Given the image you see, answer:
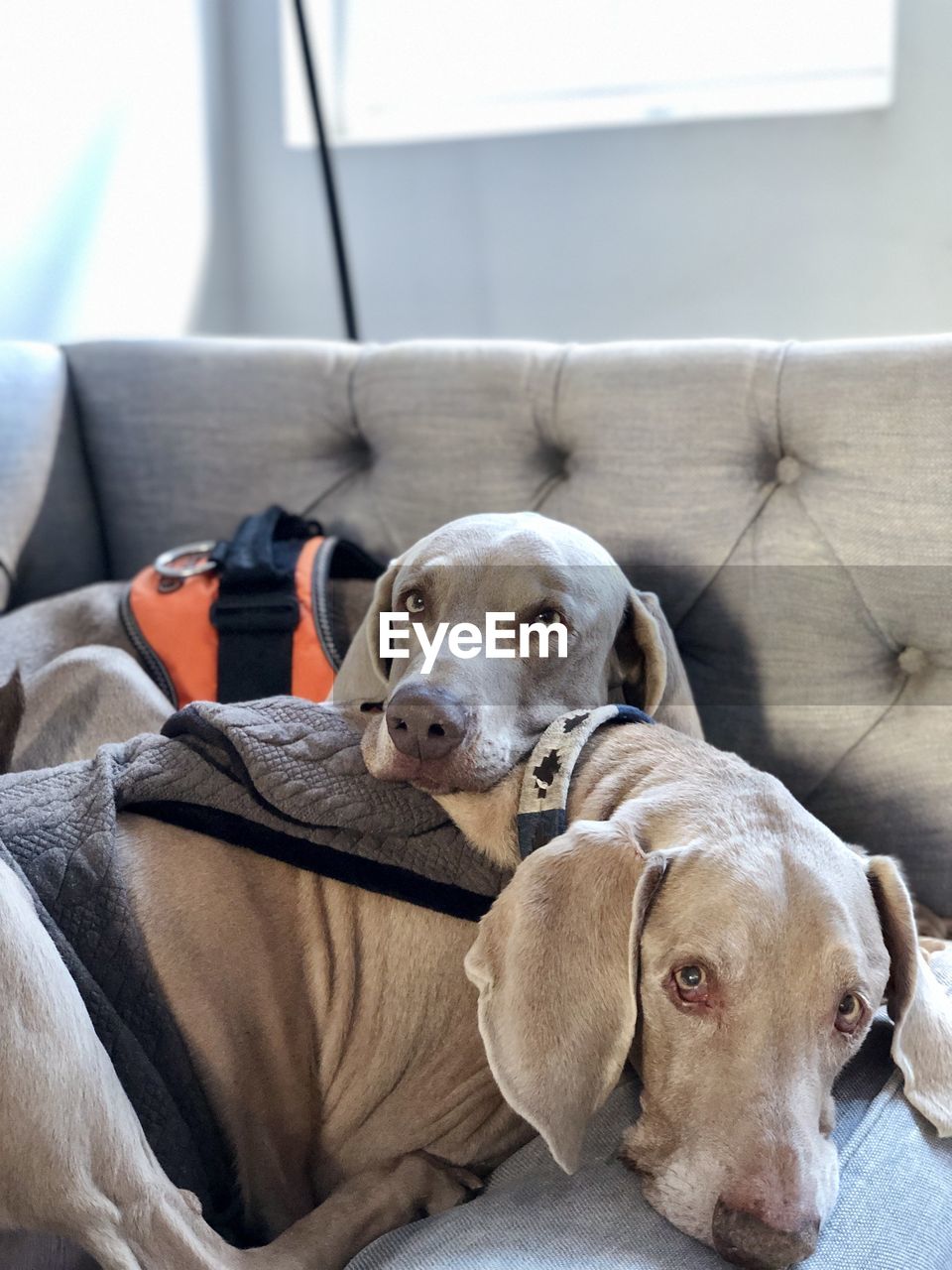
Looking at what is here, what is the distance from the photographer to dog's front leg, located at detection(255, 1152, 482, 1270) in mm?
1212

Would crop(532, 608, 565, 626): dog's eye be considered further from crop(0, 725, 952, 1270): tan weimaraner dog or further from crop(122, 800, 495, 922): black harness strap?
crop(122, 800, 495, 922): black harness strap

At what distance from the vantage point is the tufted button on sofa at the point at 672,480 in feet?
5.80

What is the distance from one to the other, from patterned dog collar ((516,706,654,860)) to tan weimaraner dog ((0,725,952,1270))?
20mm

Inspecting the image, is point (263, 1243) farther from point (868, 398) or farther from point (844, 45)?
point (844, 45)

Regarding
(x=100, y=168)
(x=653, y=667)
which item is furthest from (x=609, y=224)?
(x=653, y=667)

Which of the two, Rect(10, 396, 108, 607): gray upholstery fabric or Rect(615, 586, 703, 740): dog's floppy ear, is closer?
Rect(615, 586, 703, 740): dog's floppy ear

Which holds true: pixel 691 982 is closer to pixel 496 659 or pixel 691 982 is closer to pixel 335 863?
pixel 335 863

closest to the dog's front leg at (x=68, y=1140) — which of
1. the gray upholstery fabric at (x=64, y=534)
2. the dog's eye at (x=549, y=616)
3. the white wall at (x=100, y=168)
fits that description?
the dog's eye at (x=549, y=616)

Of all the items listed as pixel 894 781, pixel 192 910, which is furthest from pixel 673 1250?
pixel 894 781

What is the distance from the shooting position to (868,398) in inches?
70.0

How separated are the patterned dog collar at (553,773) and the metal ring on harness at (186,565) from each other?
0.84 meters

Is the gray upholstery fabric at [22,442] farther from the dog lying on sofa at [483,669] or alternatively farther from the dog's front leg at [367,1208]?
the dog's front leg at [367,1208]

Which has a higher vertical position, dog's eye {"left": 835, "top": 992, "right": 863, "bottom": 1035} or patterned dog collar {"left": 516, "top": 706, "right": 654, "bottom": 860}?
patterned dog collar {"left": 516, "top": 706, "right": 654, "bottom": 860}

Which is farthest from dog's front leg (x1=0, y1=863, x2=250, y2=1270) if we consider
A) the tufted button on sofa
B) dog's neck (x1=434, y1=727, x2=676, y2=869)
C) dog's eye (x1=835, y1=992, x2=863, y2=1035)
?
the tufted button on sofa
